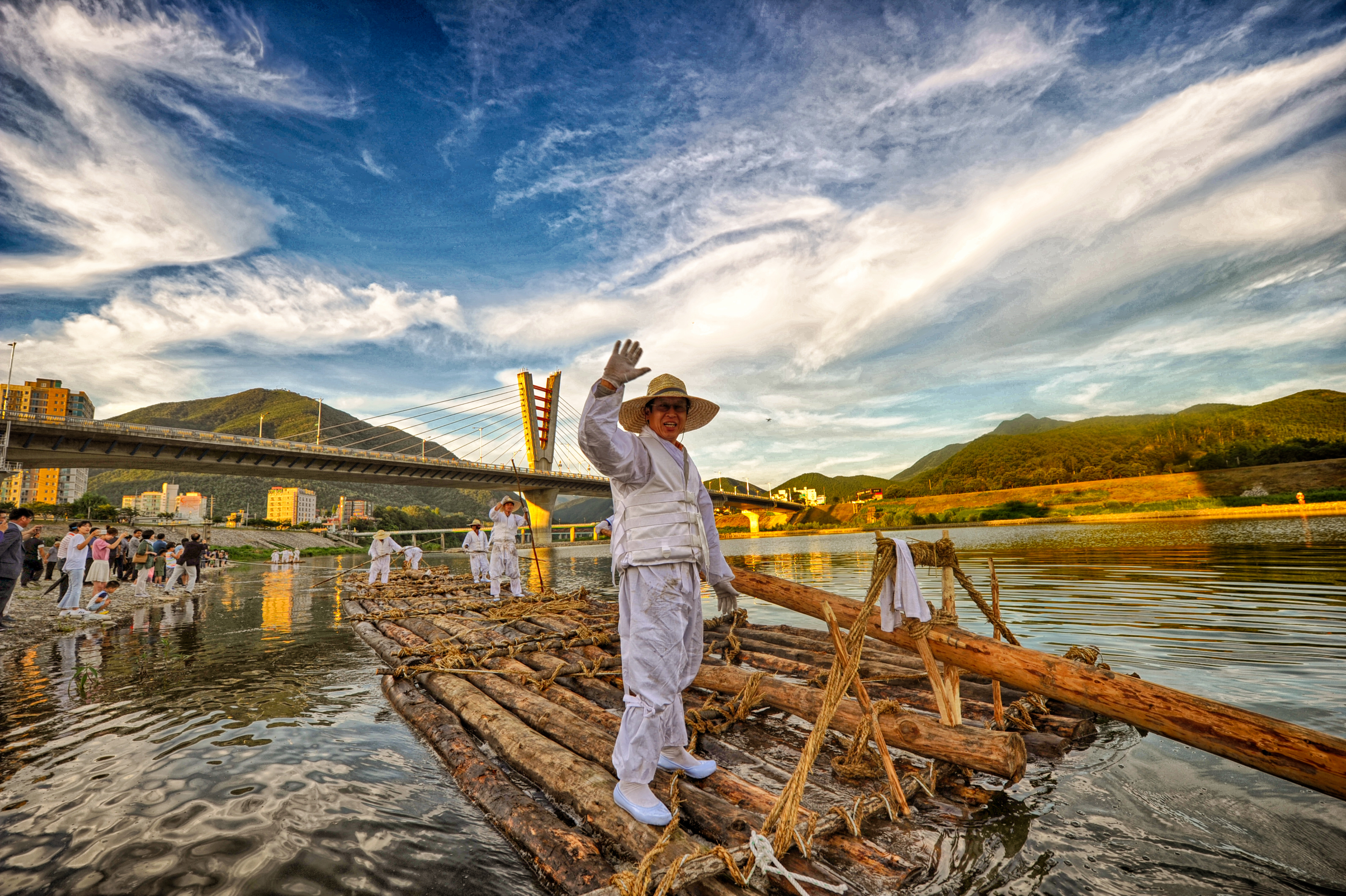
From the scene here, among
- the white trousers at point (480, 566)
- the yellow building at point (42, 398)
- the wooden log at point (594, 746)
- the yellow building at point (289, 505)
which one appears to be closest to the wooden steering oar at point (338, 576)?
the white trousers at point (480, 566)

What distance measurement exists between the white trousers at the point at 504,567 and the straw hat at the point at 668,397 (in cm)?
1045

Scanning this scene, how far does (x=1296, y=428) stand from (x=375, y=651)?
11715cm

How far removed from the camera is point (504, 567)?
1372 centimetres

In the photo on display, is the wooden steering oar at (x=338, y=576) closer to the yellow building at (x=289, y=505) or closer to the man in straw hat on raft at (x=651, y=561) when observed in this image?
the man in straw hat on raft at (x=651, y=561)

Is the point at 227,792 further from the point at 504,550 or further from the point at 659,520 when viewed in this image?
the point at 504,550

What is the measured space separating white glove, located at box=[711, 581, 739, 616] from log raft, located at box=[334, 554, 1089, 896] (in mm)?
748

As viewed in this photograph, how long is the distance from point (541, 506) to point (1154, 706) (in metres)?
54.8

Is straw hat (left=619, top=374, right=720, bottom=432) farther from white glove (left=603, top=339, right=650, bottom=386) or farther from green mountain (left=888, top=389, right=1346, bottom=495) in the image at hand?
green mountain (left=888, top=389, right=1346, bottom=495)

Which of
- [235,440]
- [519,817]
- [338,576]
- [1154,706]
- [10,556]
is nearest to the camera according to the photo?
[1154,706]

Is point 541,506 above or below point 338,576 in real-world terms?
above

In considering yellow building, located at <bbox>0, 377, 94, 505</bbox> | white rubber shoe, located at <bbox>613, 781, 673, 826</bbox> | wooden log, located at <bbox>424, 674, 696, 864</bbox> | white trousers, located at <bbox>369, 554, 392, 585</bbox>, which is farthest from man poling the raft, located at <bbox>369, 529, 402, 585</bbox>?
yellow building, located at <bbox>0, 377, 94, 505</bbox>

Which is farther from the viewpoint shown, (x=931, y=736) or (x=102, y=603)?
(x=102, y=603)

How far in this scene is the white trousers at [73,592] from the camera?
12000 mm

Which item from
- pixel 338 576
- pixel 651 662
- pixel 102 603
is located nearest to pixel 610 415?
pixel 651 662
